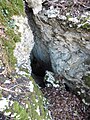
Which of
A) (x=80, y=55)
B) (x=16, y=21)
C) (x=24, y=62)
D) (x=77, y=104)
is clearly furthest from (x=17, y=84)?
(x=77, y=104)

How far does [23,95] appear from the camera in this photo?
2.11 meters

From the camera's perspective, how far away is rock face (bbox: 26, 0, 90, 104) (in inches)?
134

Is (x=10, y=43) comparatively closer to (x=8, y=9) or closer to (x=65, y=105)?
(x=8, y=9)

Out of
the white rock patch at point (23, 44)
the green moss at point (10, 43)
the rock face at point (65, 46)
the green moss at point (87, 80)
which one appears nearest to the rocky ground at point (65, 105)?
the rock face at point (65, 46)

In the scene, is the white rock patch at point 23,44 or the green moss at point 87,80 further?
the green moss at point 87,80

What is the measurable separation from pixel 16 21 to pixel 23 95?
991 mm

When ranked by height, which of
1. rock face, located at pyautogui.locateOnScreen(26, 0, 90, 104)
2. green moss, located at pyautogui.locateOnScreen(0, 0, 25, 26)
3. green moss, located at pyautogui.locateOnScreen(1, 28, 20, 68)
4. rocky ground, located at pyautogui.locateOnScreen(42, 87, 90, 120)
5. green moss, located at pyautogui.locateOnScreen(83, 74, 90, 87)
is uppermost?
green moss, located at pyautogui.locateOnScreen(0, 0, 25, 26)

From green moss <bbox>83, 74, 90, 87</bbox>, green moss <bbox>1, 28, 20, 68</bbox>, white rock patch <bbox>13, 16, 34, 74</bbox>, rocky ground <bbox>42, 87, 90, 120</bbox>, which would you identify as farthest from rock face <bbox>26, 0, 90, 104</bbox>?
green moss <bbox>1, 28, 20, 68</bbox>

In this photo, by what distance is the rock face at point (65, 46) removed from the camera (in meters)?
3.40

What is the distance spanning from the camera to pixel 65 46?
11.7ft

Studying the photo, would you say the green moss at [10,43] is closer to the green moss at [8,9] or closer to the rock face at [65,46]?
the green moss at [8,9]

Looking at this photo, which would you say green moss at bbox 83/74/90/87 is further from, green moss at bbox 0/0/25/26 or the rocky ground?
green moss at bbox 0/0/25/26

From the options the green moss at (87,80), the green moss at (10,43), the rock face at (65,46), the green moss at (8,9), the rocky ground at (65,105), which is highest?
the green moss at (8,9)

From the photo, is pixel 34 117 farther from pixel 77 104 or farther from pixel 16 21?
pixel 77 104
